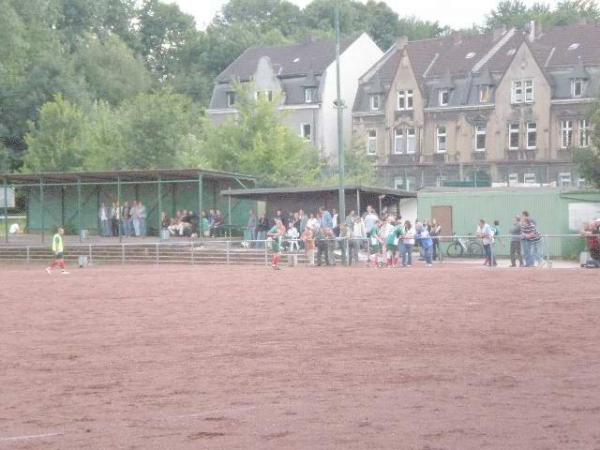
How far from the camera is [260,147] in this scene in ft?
217

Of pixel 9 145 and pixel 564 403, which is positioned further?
pixel 9 145

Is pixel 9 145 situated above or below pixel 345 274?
above

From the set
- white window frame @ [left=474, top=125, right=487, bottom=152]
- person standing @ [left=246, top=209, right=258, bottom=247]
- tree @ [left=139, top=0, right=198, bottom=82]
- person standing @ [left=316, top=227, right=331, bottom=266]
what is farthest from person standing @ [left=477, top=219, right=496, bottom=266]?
tree @ [left=139, top=0, right=198, bottom=82]

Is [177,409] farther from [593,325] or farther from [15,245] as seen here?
[15,245]

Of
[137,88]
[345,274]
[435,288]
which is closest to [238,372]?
[435,288]

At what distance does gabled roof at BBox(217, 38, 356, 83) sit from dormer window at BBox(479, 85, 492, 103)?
11564 millimetres

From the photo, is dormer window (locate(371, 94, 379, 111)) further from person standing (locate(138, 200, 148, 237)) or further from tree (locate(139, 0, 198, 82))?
tree (locate(139, 0, 198, 82))

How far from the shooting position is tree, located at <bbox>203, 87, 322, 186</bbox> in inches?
2608

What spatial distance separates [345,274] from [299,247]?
9980mm

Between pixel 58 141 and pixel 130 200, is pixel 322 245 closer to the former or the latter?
pixel 130 200

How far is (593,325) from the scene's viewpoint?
19953 mm

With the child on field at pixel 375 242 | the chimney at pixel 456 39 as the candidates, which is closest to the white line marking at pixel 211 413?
the child on field at pixel 375 242

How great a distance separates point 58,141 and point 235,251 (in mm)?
31048

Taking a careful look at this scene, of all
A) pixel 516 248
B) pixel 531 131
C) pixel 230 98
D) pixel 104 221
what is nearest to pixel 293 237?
pixel 516 248
